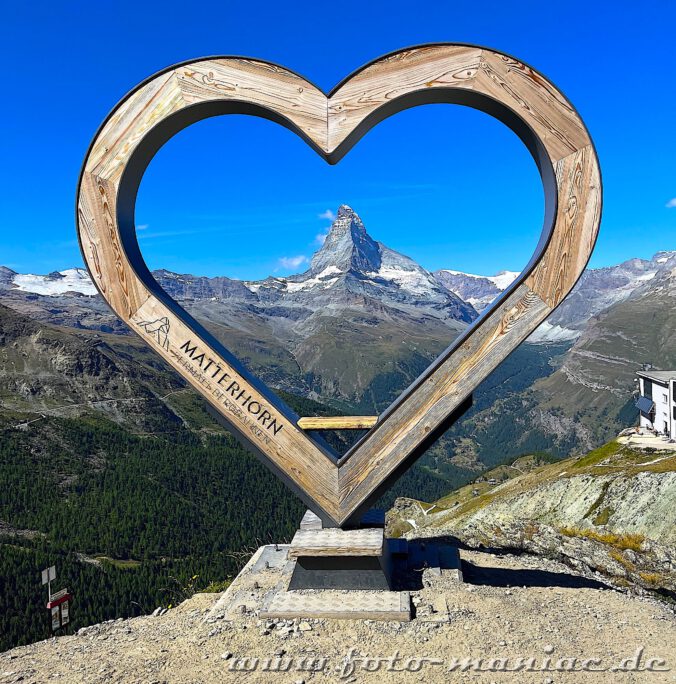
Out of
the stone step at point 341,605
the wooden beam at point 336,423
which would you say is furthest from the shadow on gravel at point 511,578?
the wooden beam at point 336,423

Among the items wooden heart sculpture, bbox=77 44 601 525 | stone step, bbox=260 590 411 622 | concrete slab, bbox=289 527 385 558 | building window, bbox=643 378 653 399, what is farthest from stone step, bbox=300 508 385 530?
building window, bbox=643 378 653 399

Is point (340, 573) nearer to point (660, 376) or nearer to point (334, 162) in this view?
point (334, 162)

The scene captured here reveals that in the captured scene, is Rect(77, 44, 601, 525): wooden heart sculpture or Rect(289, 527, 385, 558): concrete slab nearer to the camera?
Rect(77, 44, 601, 525): wooden heart sculpture

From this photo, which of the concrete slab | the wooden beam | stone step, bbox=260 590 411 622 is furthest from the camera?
the wooden beam

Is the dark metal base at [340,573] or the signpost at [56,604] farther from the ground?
the dark metal base at [340,573]

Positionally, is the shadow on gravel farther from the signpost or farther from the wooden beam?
the signpost

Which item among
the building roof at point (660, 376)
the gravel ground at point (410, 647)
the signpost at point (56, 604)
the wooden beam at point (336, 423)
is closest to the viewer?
the gravel ground at point (410, 647)

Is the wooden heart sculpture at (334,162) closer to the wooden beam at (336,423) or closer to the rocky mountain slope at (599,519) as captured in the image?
the wooden beam at (336,423)
